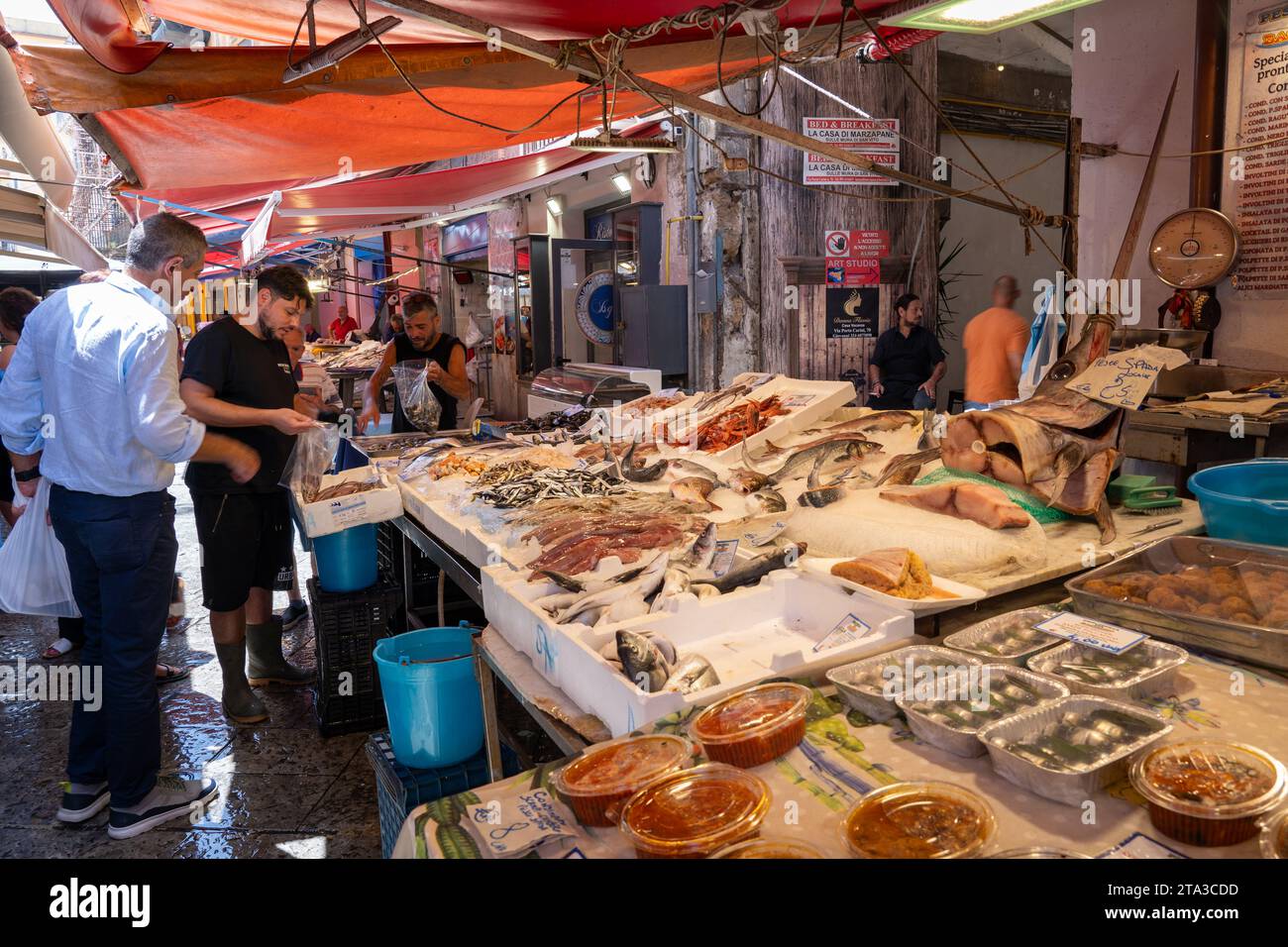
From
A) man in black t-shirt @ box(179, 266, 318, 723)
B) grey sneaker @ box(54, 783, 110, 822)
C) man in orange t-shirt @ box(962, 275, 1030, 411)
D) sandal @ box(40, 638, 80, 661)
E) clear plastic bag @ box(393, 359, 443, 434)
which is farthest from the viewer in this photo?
man in orange t-shirt @ box(962, 275, 1030, 411)

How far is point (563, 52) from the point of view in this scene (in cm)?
343

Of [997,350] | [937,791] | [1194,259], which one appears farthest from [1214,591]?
[1194,259]

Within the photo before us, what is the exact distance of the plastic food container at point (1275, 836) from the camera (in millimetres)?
1189

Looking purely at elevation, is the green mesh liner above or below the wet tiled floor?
above

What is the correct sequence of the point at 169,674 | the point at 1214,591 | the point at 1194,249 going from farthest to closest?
the point at 1194,249
the point at 169,674
the point at 1214,591

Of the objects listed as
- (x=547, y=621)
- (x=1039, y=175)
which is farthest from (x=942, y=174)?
(x=547, y=621)

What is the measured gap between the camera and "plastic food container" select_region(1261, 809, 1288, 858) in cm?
119

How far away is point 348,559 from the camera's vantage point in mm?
4301

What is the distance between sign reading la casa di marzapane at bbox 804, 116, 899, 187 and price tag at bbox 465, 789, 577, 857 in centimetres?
796

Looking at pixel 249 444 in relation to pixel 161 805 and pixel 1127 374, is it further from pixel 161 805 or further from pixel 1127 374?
pixel 1127 374

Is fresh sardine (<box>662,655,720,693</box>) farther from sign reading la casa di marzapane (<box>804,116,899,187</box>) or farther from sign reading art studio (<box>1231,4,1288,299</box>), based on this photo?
sign reading la casa di marzapane (<box>804,116,899,187</box>)

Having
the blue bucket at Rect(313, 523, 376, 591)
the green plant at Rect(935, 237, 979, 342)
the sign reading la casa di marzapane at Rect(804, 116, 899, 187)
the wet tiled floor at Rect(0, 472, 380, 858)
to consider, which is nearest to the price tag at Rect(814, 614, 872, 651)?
the wet tiled floor at Rect(0, 472, 380, 858)

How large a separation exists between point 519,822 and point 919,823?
0.65 meters
